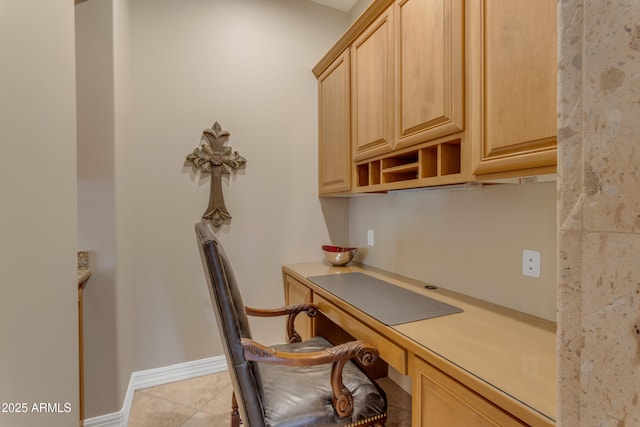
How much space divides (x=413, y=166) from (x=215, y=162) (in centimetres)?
141

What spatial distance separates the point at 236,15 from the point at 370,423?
267 centimetres

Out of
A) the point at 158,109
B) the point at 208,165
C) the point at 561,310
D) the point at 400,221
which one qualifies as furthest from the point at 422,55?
the point at 158,109

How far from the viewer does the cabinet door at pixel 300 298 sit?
6.23ft

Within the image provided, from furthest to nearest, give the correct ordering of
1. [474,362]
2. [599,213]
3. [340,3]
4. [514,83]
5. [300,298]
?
[340,3]
[300,298]
[514,83]
[474,362]
[599,213]

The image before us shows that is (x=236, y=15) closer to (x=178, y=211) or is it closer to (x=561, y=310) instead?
(x=178, y=211)

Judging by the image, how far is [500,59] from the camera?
40.3 inches

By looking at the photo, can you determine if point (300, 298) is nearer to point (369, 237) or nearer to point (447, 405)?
point (369, 237)

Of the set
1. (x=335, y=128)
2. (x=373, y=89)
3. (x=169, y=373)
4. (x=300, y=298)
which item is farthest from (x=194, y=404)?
(x=373, y=89)

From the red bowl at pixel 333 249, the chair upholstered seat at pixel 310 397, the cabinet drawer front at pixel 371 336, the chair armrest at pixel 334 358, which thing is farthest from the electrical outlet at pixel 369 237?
the chair armrest at pixel 334 358

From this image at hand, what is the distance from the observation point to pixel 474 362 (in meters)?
0.85

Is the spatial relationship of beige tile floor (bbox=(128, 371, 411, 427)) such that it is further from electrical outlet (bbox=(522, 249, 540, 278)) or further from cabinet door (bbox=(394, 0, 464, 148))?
cabinet door (bbox=(394, 0, 464, 148))

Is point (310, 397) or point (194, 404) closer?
point (310, 397)

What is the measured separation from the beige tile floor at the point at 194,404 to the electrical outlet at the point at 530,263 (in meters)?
1.19

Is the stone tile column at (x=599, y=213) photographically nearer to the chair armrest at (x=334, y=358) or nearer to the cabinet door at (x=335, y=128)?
the chair armrest at (x=334, y=358)
